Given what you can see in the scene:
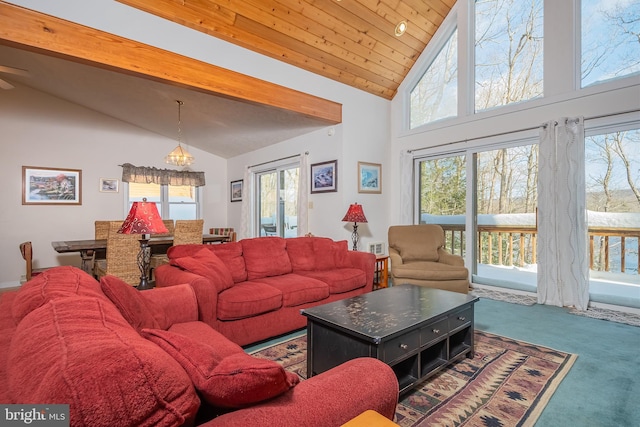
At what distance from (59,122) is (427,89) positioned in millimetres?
6075

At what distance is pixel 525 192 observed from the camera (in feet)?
13.4

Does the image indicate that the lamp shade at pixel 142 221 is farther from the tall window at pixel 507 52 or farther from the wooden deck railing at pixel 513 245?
the tall window at pixel 507 52

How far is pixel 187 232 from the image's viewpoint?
4340 millimetres

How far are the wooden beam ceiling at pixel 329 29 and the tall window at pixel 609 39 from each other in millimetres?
1706

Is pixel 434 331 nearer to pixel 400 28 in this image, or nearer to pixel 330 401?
pixel 330 401

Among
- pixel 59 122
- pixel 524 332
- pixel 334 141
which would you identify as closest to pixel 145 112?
pixel 59 122

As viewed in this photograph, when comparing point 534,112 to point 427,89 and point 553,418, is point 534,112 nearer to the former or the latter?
point 427,89

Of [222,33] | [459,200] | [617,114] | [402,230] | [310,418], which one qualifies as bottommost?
[310,418]

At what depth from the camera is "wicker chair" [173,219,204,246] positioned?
4.28m

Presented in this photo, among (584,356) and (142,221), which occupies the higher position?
(142,221)

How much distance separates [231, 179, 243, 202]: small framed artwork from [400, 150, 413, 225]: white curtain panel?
3.47 metres

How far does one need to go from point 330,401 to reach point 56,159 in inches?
250

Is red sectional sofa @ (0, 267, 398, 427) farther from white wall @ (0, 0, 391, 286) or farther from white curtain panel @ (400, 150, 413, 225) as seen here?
→ white curtain panel @ (400, 150, 413, 225)

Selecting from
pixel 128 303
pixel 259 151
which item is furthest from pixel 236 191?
pixel 128 303
